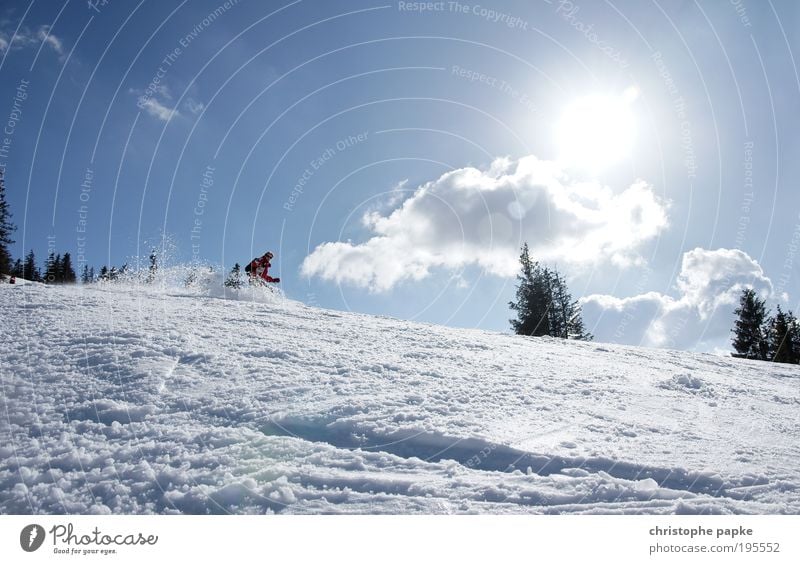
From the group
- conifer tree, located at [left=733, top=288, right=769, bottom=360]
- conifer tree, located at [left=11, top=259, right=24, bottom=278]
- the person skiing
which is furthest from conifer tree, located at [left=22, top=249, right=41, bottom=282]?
conifer tree, located at [left=733, top=288, right=769, bottom=360]

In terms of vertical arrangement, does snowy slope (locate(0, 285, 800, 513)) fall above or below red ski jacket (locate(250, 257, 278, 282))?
below

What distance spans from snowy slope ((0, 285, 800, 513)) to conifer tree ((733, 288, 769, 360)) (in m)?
38.7

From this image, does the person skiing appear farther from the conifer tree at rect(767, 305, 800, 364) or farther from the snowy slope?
the conifer tree at rect(767, 305, 800, 364)

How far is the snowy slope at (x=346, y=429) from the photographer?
408 cm

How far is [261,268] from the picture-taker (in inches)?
702

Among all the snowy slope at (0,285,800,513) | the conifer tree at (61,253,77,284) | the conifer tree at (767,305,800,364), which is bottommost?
the snowy slope at (0,285,800,513)

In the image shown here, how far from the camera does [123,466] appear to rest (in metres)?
4.20

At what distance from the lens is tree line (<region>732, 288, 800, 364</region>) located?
38.8 meters

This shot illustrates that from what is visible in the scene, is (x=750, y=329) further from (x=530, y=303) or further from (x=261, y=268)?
(x=261, y=268)

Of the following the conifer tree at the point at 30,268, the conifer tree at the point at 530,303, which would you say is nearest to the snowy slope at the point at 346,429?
the conifer tree at the point at 530,303
